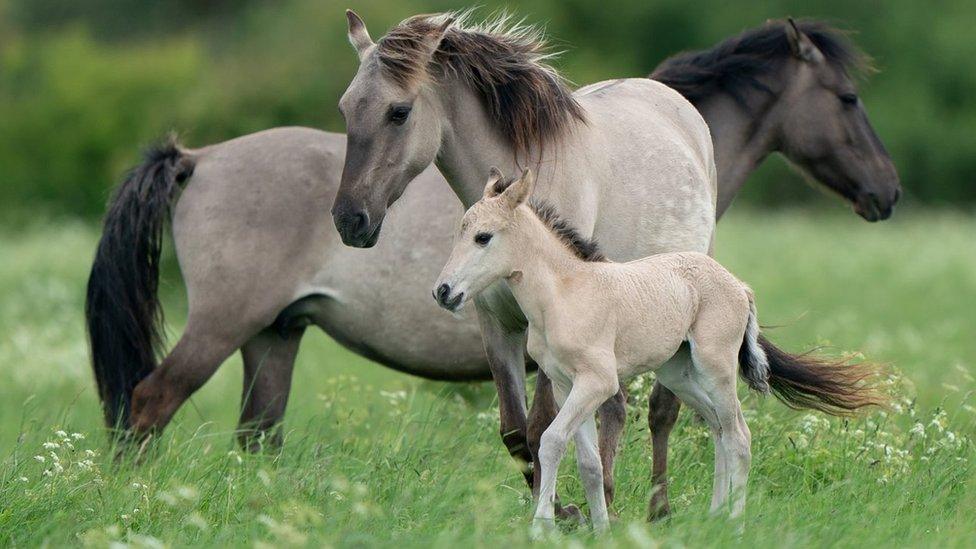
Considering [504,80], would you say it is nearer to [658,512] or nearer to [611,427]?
[611,427]

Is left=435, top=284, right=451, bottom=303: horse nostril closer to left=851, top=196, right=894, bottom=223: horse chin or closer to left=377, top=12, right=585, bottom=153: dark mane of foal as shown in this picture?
left=377, top=12, right=585, bottom=153: dark mane of foal

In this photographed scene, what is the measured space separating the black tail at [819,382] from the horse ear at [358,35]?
6.81 feet

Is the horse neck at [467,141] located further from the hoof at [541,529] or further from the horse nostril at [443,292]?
the hoof at [541,529]

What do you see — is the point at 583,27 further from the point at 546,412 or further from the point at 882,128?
the point at 546,412

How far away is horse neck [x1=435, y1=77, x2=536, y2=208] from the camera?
536 cm

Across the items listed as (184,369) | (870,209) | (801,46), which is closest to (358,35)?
(184,369)

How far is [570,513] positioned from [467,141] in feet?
5.04

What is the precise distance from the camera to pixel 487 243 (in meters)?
4.54

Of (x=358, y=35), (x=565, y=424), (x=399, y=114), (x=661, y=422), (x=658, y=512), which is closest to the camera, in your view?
(x=565, y=424)

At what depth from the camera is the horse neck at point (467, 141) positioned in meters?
5.36

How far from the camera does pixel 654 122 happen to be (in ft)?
20.0

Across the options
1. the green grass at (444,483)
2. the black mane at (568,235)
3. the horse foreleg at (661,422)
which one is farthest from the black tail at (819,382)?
the black mane at (568,235)

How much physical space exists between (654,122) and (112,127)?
1867 centimetres

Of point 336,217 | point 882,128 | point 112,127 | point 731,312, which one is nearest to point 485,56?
point 336,217
